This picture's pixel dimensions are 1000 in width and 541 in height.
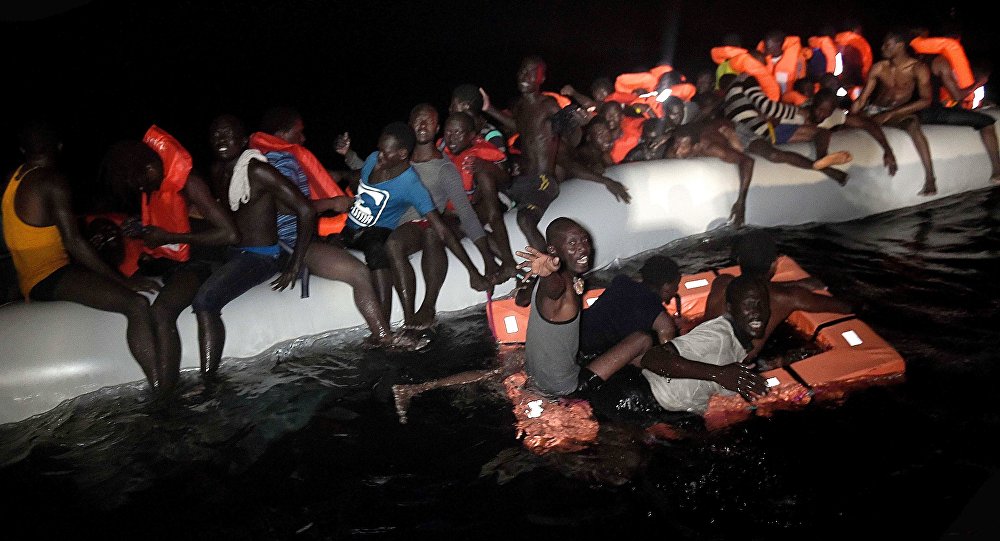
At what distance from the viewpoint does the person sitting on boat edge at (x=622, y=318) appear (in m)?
3.52

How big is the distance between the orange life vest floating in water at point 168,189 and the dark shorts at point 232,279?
1.01 ft

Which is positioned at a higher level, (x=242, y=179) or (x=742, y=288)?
(x=242, y=179)

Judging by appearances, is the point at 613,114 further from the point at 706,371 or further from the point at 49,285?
the point at 49,285

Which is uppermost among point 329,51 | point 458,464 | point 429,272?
point 329,51

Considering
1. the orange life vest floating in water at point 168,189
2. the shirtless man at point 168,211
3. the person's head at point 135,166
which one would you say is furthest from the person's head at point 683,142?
the person's head at point 135,166

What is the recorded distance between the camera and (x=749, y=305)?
3221mm

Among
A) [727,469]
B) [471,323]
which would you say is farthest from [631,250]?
[727,469]

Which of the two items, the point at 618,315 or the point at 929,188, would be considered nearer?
the point at 618,315

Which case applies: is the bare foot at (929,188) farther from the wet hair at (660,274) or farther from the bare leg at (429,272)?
the bare leg at (429,272)

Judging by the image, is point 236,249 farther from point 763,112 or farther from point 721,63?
point 721,63

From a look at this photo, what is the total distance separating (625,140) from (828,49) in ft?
9.53

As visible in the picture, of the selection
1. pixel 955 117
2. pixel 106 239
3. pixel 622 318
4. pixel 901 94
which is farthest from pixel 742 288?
pixel 955 117

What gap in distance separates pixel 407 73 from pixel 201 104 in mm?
3412

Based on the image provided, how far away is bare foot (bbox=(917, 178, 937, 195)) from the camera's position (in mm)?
5953
